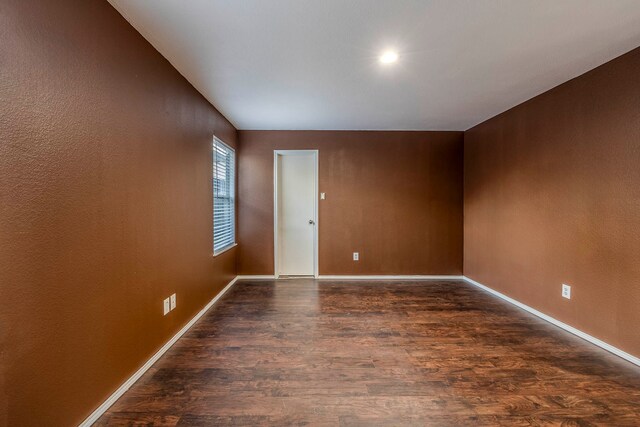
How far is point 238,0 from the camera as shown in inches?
58.7

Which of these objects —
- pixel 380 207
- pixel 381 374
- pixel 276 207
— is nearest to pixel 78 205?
pixel 381 374

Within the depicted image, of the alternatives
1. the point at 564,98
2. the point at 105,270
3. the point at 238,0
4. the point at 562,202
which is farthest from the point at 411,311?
the point at 238,0

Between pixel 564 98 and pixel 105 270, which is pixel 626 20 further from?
pixel 105 270

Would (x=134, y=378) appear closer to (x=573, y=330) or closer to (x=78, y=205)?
(x=78, y=205)

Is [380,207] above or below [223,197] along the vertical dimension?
below

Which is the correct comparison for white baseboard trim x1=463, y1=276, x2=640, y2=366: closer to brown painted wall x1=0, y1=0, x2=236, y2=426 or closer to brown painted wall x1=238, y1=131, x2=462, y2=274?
brown painted wall x1=238, y1=131, x2=462, y2=274

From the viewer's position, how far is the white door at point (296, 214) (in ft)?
14.1

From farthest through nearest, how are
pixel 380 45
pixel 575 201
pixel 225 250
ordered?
1. pixel 225 250
2. pixel 575 201
3. pixel 380 45

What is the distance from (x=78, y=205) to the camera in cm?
135

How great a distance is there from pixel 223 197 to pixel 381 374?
110 inches

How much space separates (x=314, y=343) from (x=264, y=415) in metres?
0.80

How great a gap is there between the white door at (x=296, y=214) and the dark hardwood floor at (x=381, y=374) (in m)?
1.42

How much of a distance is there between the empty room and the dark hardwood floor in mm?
16

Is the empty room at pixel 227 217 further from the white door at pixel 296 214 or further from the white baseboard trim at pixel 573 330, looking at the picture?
the white door at pixel 296 214
